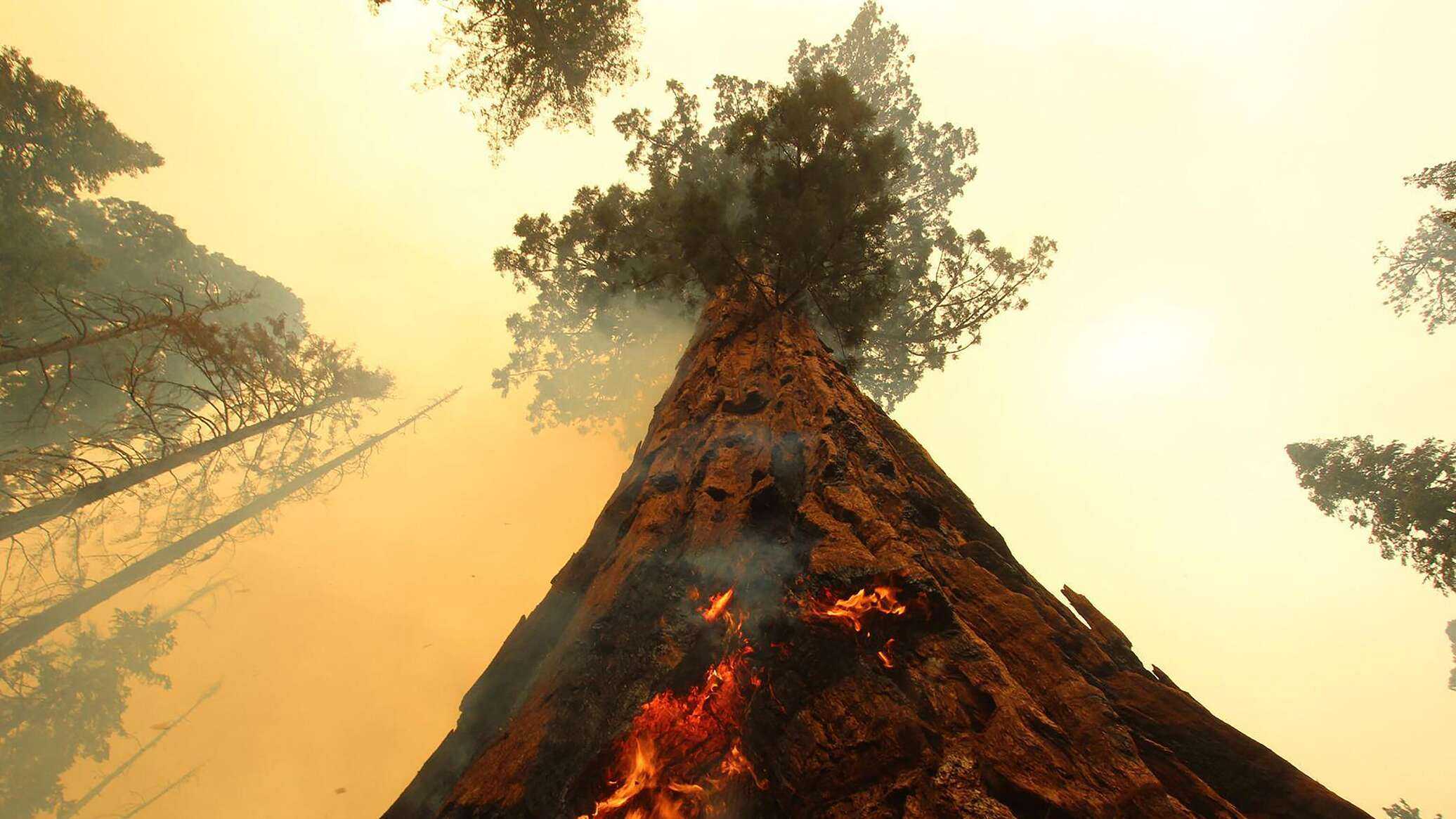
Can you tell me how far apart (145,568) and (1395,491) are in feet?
102

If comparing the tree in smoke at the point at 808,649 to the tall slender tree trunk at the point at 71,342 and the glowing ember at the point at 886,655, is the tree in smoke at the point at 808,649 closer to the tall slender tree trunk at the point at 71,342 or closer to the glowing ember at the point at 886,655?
the glowing ember at the point at 886,655

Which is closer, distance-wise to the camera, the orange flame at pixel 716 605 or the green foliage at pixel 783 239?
the orange flame at pixel 716 605

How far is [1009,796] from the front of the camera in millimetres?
1947

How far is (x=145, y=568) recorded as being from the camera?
464 inches

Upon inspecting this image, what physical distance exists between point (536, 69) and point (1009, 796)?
12.2 metres

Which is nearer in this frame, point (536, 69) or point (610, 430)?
point (536, 69)

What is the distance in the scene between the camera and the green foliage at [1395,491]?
10406 millimetres

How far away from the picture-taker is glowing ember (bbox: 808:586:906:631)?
2.84 meters

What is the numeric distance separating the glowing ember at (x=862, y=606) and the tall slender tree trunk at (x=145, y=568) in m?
15.2

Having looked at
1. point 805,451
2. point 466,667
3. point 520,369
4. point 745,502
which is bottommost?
point 466,667

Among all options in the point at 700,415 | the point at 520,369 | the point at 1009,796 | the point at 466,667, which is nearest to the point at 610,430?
the point at 520,369

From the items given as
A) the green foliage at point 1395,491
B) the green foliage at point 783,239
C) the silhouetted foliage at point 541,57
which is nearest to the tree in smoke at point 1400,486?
the green foliage at point 1395,491

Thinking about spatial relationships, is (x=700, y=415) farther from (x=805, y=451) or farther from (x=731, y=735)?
(x=731, y=735)

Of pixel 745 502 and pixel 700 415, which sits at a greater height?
pixel 700 415
